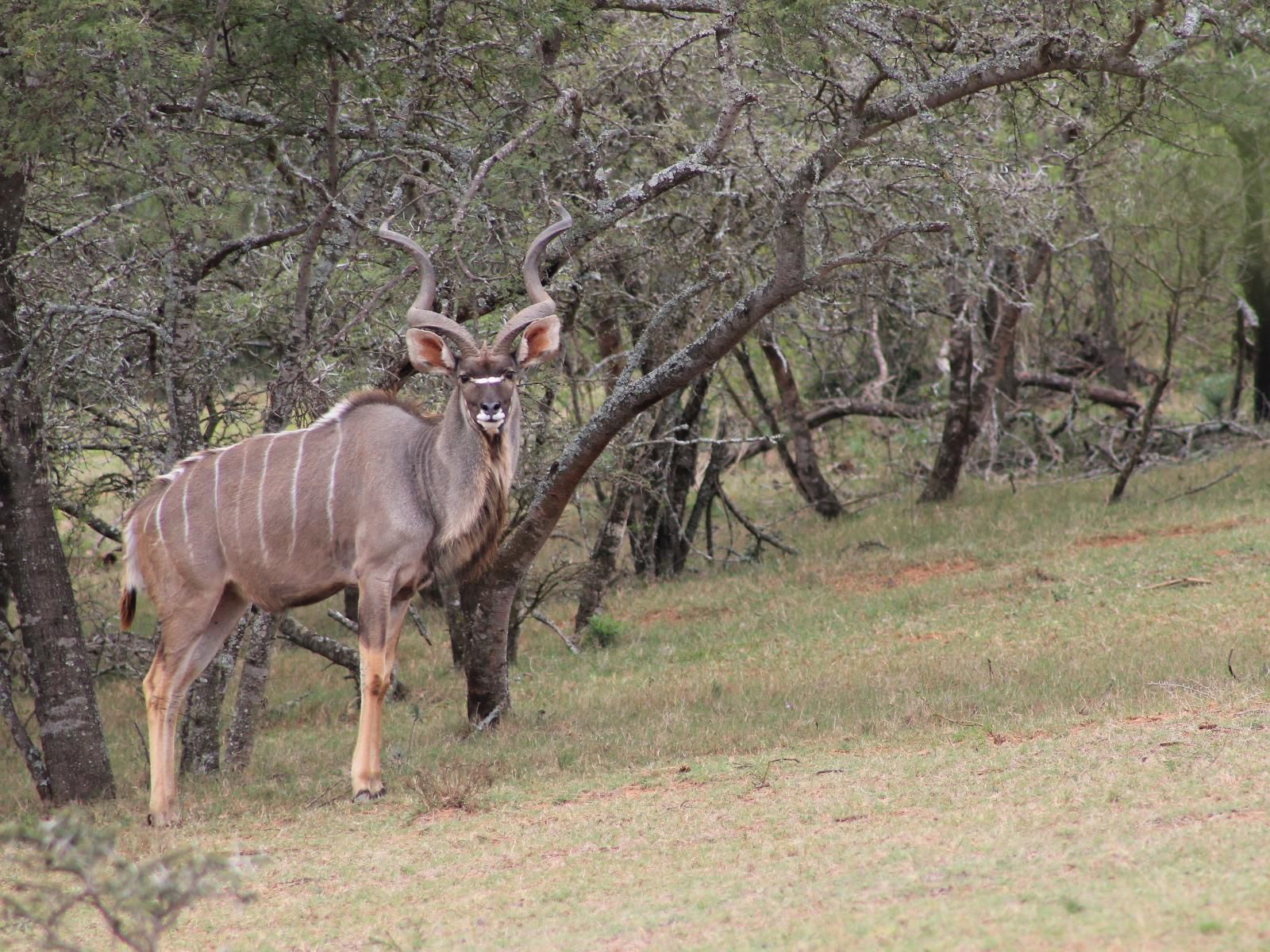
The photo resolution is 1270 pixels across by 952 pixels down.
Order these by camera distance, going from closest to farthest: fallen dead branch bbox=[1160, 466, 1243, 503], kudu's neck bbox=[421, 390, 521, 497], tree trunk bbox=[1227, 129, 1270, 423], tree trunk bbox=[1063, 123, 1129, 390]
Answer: kudu's neck bbox=[421, 390, 521, 497] → fallen dead branch bbox=[1160, 466, 1243, 503] → tree trunk bbox=[1227, 129, 1270, 423] → tree trunk bbox=[1063, 123, 1129, 390]

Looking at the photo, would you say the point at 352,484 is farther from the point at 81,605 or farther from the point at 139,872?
the point at 81,605

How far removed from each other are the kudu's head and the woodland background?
17.4 inches

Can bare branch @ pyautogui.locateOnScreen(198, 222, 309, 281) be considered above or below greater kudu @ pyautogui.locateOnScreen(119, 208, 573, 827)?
above

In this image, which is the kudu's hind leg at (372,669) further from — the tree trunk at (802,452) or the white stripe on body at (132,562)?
the tree trunk at (802,452)

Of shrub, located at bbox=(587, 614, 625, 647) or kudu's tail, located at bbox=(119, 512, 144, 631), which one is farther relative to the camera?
shrub, located at bbox=(587, 614, 625, 647)

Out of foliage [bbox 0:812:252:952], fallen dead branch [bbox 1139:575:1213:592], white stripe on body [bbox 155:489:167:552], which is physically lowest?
fallen dead branch [bbox 1139:575:1213:592]

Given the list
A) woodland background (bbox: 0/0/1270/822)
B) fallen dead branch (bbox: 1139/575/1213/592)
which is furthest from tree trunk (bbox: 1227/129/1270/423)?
fallen dead branch (bbox: 1139/575/1213/592)

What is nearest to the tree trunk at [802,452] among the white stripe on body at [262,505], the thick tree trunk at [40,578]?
the white stripe on body at [262,505]

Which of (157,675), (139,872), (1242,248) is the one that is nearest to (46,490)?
(157,675)

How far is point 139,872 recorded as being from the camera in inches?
151

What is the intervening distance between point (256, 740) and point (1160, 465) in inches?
383

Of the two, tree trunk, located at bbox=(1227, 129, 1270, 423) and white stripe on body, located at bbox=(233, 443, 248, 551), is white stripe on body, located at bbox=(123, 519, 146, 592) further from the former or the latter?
tree trunk, located at bbox=(1227, 129, 1270, 423)

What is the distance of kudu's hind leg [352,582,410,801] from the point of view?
6.82m

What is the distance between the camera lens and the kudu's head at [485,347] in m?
6.74
